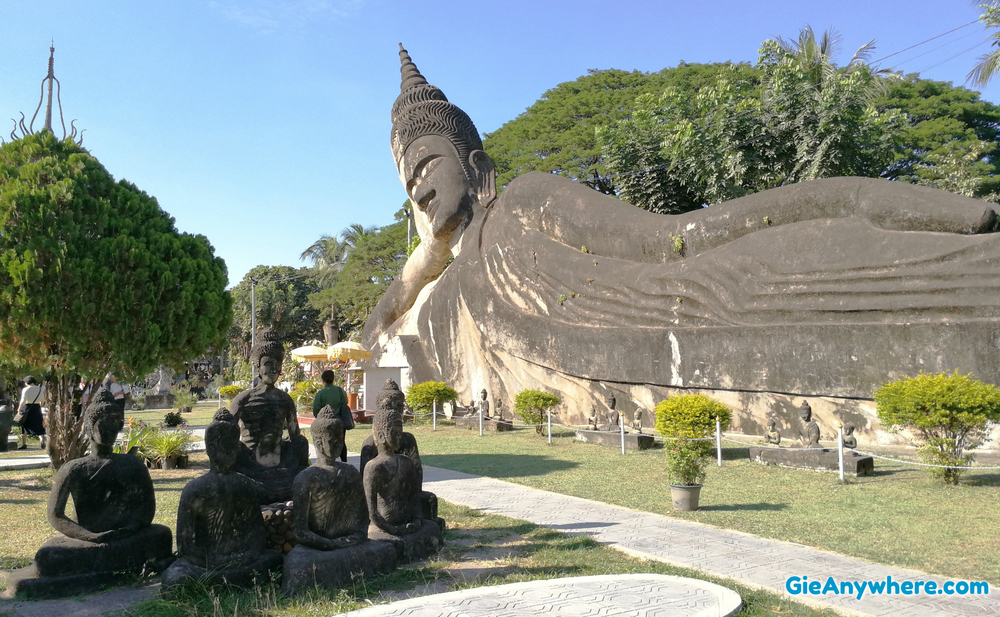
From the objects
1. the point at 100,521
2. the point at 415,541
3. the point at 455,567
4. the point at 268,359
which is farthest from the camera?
the point at 268,359

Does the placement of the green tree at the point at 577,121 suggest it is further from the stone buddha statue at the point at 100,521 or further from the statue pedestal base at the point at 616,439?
the stone buddha statue at the point at 100,521

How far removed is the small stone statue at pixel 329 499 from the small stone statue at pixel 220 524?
0.28m

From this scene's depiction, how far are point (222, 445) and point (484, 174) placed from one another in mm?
12444

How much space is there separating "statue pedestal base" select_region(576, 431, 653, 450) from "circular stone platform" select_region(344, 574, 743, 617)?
573cm

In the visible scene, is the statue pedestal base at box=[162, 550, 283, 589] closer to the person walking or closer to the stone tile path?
the stone tile path

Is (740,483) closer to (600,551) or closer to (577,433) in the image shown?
(600,551)

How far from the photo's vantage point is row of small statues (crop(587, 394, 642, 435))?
1007cm

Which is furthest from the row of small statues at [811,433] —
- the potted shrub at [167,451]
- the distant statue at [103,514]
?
the potted shrub at [167,451]

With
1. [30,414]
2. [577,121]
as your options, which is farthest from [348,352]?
[577,121]

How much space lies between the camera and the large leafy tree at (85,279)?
679 cm

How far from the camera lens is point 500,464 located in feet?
29.4

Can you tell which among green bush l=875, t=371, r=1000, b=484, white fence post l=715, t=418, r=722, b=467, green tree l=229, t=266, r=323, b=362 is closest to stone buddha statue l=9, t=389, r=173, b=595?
white fence post l=715, t=418, r=722, b=467

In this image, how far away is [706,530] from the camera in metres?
5.26

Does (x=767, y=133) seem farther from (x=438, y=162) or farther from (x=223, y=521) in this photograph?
(x=223, y=521)
